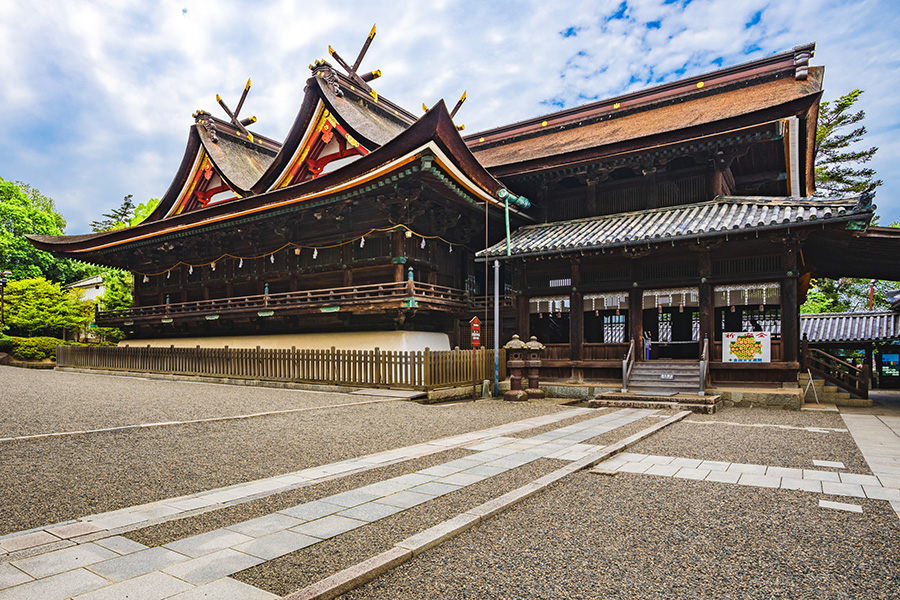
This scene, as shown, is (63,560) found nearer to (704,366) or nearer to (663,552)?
(663,552)

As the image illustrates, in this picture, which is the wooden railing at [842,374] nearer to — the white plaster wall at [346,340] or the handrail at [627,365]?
the handrail at [627,365]

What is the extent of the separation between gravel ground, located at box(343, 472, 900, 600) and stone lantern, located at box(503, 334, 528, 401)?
886 centimetres

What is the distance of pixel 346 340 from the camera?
62.7ft

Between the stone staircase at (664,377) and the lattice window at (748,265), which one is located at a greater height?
the lattice window at (748,265)

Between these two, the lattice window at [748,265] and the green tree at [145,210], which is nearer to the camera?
the lattice window at [748,265]

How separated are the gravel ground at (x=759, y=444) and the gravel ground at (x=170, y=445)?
10.5 ft

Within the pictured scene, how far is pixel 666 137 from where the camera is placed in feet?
50.1

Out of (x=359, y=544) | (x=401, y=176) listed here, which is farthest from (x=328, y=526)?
(x=401, y=176)

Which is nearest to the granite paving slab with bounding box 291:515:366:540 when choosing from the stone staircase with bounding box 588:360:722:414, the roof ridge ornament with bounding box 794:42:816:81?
the stone staircase with bounding box 588:360:722:414

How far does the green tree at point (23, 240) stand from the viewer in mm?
37656

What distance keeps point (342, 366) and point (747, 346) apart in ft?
36.8

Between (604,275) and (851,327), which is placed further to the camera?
(851,327)

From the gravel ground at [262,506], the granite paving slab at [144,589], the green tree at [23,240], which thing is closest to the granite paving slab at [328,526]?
the gravel ground at [262,506]

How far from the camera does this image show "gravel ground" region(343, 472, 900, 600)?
3.29 m
